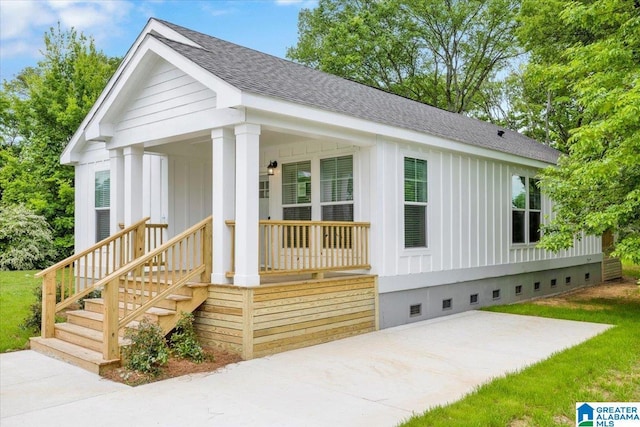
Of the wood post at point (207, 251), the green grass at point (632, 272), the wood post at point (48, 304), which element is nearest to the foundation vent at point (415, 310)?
the wood post at point (207, 251)

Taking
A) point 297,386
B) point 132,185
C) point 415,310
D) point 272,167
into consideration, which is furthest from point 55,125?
point 297,386

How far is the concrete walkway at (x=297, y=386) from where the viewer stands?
4223 mm

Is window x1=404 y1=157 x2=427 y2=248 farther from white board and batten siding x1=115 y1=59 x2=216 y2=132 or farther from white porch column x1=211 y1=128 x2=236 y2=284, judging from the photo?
white board and batten siding x1=115 y1=59 x2=216 y2=132

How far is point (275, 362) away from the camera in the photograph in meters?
5.98

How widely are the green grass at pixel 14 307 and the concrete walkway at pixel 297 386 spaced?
1.96 ft

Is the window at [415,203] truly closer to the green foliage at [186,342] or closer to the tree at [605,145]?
the tree at [605,145]

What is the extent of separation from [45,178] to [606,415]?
1865 cm

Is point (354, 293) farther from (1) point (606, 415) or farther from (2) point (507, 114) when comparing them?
(2) point (507, 114)

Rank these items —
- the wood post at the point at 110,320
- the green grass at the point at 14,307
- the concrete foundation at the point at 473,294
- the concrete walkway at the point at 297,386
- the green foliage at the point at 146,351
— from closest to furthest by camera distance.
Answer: the concrete walkway at the point at 297,386
the green foliage at the point at 146,351
the wood post at the point at 110,320
the green grass at the point at 14,307
the concrete foundation at the point at 473,294

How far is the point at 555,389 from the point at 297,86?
204 inches

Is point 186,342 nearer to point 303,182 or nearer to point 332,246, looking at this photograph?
point 332,246

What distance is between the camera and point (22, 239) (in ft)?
52.8

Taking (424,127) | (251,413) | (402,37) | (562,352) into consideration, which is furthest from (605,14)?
(402,37)

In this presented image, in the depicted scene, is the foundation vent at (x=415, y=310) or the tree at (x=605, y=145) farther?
the foundation vent at (x=415, y=310)
